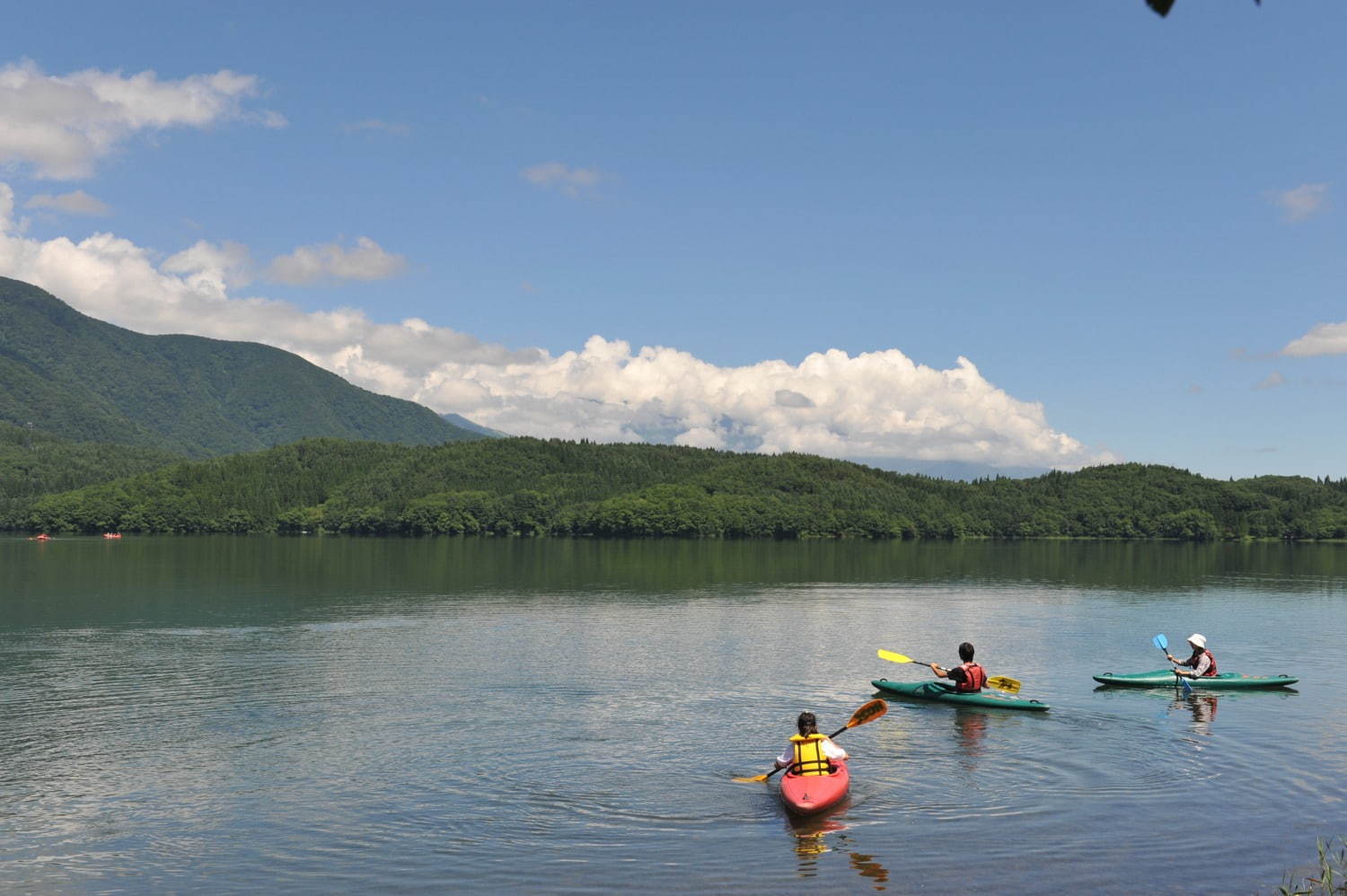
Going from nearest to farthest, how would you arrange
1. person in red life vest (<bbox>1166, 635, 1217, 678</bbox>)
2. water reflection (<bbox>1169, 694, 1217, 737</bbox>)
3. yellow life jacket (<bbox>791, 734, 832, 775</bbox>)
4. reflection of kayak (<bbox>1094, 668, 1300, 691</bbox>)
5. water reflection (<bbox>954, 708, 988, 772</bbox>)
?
yellow life jacket (<bbox>791, 734, 832, 775</bbox>), water reflection (<bbox>954, 708, 988, 772</bbox>), water reflection (<bbox>1169, 694, 1217, 737</bbox>), reflection of kayak (<bbox>1094, 668, 1300, 691</bbox>), person in red life vest (<bbox>1166, 635, 1217, 678</bbox>)

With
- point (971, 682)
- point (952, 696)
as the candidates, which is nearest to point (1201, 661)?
point (971, 682)

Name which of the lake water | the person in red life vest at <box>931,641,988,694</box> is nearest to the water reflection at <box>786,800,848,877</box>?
the lake water

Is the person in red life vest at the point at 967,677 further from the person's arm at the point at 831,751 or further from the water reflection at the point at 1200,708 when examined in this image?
the person's arm at the point at 831,751

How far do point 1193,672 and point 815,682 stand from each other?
14.5 metres

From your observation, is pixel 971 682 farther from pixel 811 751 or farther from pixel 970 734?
pixel 811 751

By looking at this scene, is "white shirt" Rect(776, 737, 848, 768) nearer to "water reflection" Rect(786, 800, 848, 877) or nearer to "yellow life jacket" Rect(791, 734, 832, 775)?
"yellow life jacket" Rect(791, 734, 832, 775)

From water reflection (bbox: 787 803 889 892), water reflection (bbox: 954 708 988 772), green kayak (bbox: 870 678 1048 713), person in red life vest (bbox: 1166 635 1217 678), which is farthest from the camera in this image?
person in red life vest (bbox: 1166 635 1217 678)

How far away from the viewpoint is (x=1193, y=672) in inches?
1720

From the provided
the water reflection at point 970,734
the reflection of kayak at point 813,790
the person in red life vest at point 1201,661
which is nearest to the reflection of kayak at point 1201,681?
the person in red life vest at point 1201,661

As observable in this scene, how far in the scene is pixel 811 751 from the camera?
27.7 m

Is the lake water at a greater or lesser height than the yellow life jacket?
lesser

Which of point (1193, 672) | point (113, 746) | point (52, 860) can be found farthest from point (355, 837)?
point (1193, 672)

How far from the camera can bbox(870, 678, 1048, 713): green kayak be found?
38875 millimetres

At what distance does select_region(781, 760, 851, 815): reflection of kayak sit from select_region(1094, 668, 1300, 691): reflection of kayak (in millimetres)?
21028
